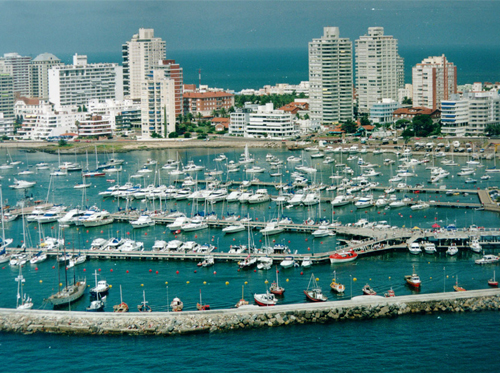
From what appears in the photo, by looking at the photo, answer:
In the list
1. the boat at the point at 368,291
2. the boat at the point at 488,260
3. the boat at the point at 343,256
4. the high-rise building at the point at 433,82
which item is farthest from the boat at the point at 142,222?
the high-rise building at the point at 433,82

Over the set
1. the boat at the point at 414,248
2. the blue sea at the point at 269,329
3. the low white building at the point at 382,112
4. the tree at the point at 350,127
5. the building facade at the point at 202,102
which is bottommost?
the blue sea at the point at 269,329

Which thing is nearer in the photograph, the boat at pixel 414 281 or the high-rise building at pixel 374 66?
the boat at pixel 414 281

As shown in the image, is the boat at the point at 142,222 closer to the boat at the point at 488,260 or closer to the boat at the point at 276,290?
the boat at the point at 276,290

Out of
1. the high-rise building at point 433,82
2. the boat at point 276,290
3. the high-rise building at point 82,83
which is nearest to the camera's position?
the boat at point 276,290

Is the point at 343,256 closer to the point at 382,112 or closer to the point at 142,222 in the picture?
the point at 142,222

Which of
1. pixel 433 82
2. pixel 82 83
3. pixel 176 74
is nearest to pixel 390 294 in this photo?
pixel 433 82

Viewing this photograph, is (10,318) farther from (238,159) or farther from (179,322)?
(238,159)

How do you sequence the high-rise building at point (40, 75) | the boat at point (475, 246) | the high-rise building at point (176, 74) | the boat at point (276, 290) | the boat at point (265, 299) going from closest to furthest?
the boat at point (265, 299)
the boat at point (276, 290)
the boat at point (475, 246)
the high-rise building at point (176, 74)
the high-rise building at point (40, 75)
